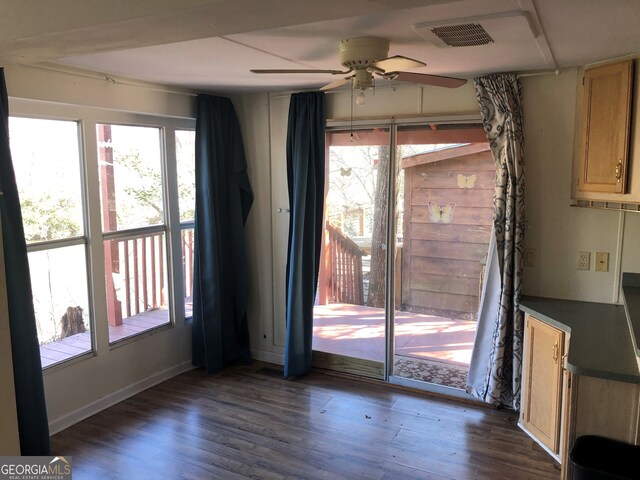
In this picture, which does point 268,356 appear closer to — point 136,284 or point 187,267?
point 187,267

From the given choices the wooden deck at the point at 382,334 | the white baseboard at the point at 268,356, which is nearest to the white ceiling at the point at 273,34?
the wooden deck at the point at 382,334

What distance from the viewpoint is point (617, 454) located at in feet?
7.55

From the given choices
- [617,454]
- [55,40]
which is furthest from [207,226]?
[617,454]

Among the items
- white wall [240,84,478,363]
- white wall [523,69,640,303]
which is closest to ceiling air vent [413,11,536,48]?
white wall [523,69,640,303]

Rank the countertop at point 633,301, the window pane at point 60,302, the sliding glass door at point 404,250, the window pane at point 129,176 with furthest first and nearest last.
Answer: the sliding glass door at point 404,250, the window pane at point 129,176, the window pane at point 60,302, the countertop at point 633,301

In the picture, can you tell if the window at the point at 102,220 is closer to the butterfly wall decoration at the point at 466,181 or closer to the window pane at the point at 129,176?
the window pane at the point at 129,176

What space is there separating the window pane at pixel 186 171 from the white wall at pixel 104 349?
238 millimetres

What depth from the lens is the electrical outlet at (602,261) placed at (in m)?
3.38

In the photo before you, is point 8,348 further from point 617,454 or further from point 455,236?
point 455,236

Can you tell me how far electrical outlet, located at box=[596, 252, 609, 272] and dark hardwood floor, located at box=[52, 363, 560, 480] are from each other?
1184mm

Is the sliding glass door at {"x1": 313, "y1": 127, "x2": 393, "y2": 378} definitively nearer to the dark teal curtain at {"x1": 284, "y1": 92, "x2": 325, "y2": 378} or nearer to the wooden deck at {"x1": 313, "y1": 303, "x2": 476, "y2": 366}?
the wooden deck at {"x1": 313, "y1": 303, "x2": 476, "y2": 366}

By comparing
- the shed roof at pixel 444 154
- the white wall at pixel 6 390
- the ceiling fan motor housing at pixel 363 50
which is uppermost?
the ceiling fan motor housing at pixel 363 50

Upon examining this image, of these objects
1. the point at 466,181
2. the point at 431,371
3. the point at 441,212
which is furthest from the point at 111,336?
the point at 466,181

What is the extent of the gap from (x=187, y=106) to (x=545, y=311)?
3.12 m
